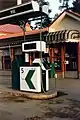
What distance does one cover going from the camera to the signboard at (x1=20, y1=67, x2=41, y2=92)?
43.9 feet

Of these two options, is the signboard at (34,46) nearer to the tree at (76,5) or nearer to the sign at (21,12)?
the sign at (21,12)

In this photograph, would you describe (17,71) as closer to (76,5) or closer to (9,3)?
(9,3)

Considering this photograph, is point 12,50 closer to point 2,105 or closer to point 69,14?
point 69,14

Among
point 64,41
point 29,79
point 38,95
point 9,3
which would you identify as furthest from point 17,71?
point 64,41

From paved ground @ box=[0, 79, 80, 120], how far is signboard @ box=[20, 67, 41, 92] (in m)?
0.79

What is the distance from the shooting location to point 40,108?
1055cm

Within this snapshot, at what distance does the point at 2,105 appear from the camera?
11305mm

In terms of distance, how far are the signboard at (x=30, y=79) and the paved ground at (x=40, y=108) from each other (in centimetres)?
79

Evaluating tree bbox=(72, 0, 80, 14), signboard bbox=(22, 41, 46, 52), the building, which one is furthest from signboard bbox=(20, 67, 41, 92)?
tree bbox=(72, 0, 80, 14)

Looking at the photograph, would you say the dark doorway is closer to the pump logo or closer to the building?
the building

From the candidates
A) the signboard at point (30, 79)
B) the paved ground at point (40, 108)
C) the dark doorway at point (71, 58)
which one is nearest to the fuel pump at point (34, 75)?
the signboard at point (30, 79)

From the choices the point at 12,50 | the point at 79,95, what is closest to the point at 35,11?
the point at 79,95

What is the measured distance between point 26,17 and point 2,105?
16.6ft

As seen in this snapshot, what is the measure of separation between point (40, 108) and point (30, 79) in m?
3.19
